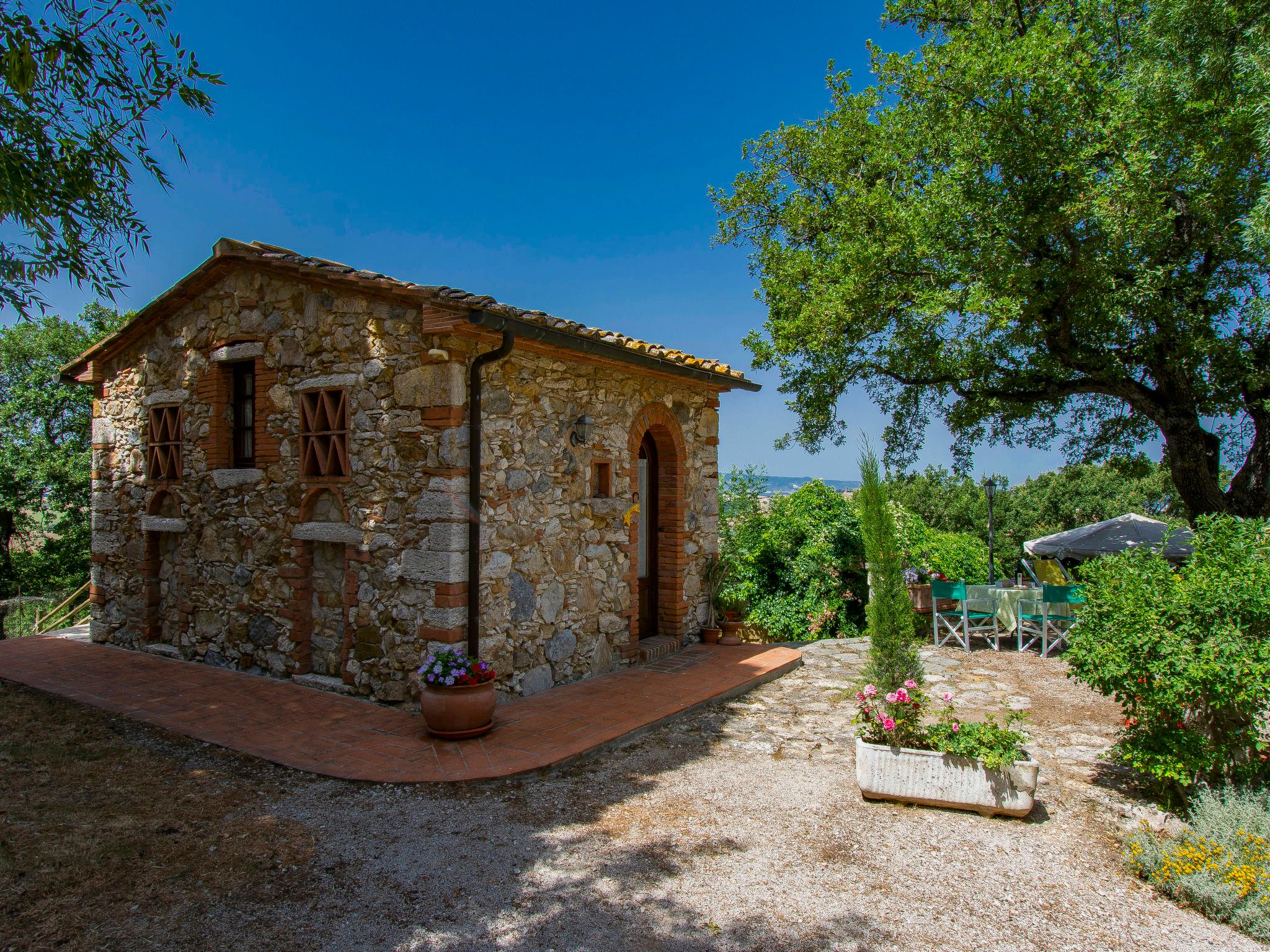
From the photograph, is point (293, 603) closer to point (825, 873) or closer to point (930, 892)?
point (825, 873)

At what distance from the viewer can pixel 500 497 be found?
664cm

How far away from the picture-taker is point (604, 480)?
26.5 feet

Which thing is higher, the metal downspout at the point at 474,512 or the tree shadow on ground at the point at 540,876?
the metal downspout at the point at 474,512

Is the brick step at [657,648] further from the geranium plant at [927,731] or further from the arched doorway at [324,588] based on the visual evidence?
the geranium plant at [927,731]

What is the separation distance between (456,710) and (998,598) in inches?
313

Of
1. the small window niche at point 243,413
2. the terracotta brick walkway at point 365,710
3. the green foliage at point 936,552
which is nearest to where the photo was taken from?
the terracotta brick walkway at point 365,710

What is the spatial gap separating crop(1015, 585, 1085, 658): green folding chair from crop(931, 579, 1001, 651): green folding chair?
0.37 metres

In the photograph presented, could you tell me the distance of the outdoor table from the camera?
400 inches

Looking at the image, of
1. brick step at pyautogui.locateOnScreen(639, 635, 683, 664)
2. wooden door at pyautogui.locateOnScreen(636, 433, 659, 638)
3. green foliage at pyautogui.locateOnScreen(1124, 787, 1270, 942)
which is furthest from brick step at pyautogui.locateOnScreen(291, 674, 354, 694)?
green foliage at pyautogui.locateOnScreen(1124, 787, 1270, 942)

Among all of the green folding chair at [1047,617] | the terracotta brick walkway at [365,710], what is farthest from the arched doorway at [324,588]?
the green folding chair at [1047,617]

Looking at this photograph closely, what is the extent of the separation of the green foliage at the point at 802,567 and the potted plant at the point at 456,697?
5.39 meters

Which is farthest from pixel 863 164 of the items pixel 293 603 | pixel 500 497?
pixel 293 603

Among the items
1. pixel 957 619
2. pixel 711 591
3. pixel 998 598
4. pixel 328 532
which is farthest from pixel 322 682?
pixel 957 619

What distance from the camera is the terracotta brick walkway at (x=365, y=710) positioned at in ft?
17.8
